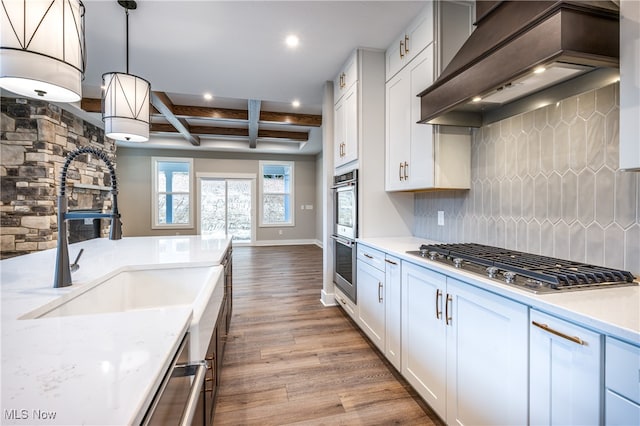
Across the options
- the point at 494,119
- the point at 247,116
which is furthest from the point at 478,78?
the point at 247,116

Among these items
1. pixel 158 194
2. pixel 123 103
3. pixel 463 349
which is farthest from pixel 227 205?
pixel 463 349

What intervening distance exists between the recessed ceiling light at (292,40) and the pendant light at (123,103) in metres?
1.17

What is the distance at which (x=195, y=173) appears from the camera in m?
7.82

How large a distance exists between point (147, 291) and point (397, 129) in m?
2.21

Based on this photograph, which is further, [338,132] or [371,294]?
[338,132]

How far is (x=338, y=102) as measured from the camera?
3309 mm

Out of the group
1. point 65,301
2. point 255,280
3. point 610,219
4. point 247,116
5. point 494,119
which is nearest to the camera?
point 65,301

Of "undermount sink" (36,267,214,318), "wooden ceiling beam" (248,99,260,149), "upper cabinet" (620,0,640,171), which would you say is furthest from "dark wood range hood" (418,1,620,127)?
"wooden ceiling beam" (248,99,260,149)

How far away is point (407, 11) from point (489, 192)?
4.87 feet

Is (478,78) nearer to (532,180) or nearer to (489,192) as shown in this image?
(532,180)

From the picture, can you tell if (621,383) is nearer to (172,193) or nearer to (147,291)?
(147,291)

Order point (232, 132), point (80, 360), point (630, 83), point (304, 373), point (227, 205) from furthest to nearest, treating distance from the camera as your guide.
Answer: point (227, 205)
point (232, 132)
point (304, 373)
point (630, 83)
point (80, 360)

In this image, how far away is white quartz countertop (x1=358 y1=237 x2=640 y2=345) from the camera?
0.79 metres

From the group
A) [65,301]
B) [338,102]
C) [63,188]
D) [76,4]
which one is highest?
[338,102]
